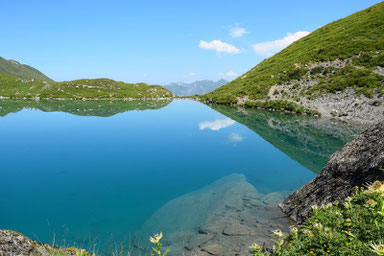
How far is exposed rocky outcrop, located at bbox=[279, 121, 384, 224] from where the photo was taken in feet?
29.5

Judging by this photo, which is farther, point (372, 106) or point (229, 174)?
point (372, 106)

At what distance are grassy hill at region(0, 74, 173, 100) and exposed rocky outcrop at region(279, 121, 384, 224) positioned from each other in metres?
111

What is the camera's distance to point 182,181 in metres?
17.5

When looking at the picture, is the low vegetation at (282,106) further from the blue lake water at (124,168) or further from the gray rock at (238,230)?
the gray rock at (238,230)

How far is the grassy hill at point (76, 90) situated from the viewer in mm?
108625

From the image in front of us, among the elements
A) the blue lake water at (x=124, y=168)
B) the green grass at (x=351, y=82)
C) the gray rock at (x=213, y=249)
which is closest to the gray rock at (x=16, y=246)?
the blue lake water at (x=124, y=168)

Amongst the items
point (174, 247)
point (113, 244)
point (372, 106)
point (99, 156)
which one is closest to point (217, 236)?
point (174, 247)

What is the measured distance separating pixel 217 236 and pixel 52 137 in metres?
30.9

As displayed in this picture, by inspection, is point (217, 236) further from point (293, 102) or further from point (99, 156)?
point (293, 102)

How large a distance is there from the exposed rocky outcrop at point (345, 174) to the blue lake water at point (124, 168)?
3.66 metres

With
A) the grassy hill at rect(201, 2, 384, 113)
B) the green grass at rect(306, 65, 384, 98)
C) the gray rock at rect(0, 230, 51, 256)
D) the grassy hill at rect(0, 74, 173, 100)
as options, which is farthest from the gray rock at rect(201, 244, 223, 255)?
the grassy hill at rect(0, 74, 173, 100)

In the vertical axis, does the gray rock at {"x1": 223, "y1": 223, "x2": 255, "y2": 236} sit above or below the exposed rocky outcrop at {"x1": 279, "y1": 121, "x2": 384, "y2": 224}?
below

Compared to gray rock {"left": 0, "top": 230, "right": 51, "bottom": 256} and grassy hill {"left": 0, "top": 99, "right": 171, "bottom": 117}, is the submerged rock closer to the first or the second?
gray rock {"left": 0, "top": 230, "right": 51, "bottom": 256}

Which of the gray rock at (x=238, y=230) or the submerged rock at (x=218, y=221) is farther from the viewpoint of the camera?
the gray rock at (x=238, y=230)
